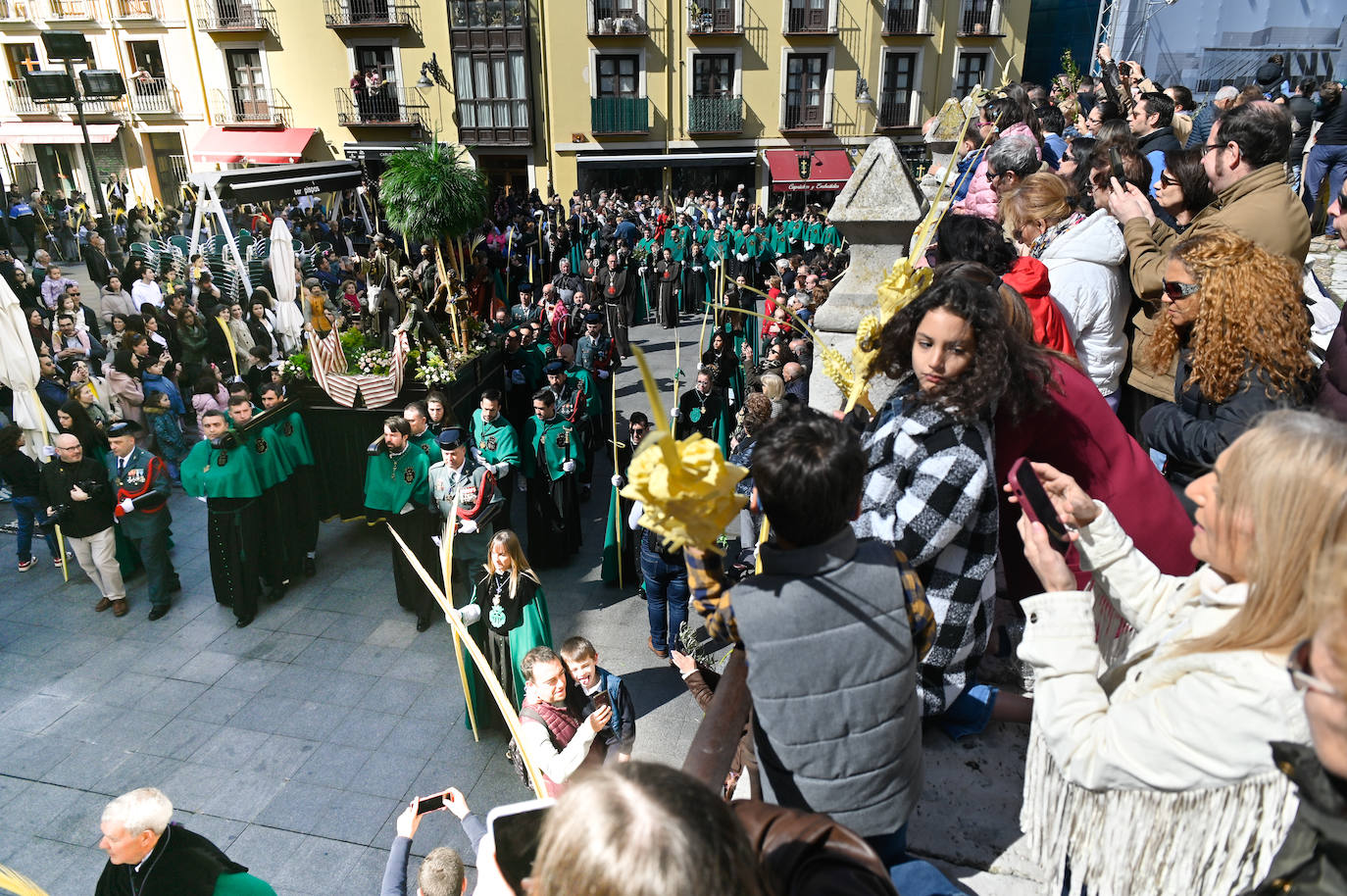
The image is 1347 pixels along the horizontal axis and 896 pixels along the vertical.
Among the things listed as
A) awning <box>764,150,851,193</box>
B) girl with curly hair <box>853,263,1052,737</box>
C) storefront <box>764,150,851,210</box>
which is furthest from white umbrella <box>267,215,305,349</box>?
awning <box>764,150,851,193</box>

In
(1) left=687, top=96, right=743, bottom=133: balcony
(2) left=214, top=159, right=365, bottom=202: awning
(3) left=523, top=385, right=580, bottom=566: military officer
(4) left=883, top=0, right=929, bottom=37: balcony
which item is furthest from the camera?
(1) left=687, top=96, right=743, bottom=133: balcony

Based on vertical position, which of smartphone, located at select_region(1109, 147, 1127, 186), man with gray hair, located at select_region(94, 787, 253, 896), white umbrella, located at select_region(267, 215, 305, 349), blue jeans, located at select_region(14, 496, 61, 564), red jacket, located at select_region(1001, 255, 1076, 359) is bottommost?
blue jeans, located at select_region(14, 496, 61, 564)

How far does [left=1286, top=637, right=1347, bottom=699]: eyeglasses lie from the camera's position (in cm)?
107

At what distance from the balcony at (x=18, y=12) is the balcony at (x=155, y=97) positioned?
3.65m

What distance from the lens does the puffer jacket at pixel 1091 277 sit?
3348 millimetres

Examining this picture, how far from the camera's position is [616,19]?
Result: 2555 cm

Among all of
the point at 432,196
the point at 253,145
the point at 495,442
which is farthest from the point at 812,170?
the point at 495,442

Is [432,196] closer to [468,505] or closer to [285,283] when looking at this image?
[285,283]

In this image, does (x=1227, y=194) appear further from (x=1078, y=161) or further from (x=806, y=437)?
(x=806, y=437)

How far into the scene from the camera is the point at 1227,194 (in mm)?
3570

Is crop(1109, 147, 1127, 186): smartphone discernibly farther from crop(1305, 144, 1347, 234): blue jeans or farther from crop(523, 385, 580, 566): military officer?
crop(523, 385, 580, 566): military officer

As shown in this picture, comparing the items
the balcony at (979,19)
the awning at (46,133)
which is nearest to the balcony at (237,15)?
the awning at (46,133)

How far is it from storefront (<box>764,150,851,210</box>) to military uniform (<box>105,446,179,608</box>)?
22566 mm

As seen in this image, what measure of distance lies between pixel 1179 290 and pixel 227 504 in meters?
7.37
